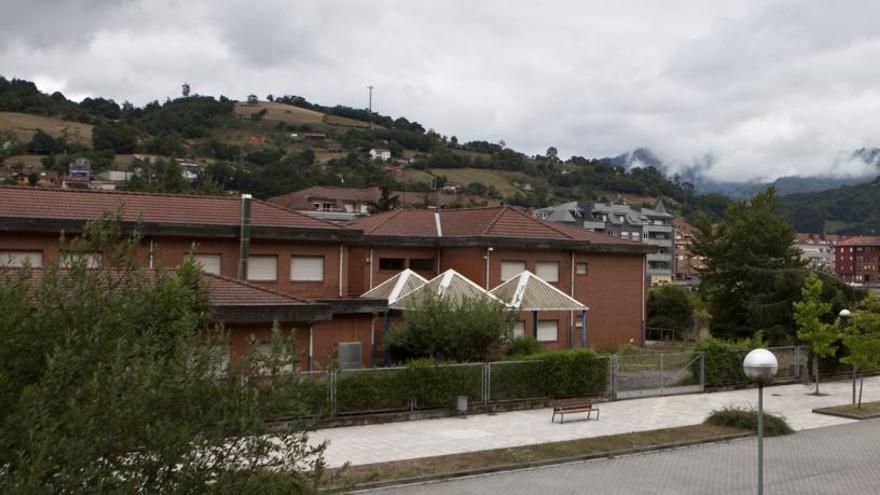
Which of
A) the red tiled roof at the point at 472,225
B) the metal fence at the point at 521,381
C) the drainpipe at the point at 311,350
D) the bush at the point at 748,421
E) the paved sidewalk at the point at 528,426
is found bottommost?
the paved sidewalk at the point at 528,426

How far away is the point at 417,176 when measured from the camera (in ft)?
540

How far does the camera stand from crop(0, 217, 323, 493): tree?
15.1ft

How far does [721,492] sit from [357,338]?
17139mm

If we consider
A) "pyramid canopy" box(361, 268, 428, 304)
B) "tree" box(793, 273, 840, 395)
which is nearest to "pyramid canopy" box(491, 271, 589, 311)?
"pyramid canopy" box(361, 268, 428, 304)

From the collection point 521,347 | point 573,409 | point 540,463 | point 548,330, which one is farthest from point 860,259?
point 540,463

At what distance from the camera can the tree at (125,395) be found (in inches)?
181

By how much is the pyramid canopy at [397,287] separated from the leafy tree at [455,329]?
6101 mm

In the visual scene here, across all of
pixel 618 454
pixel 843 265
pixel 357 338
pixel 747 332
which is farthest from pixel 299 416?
pixel 843 265

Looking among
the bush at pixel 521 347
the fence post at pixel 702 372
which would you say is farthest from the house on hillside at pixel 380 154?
the fence post at pixel 702 372

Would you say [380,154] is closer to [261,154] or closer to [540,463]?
[261,154]

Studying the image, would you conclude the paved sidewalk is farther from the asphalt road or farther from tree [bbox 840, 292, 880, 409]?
the asphalt road

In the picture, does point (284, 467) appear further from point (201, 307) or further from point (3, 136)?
point (3, 136)

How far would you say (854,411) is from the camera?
79.8 ft

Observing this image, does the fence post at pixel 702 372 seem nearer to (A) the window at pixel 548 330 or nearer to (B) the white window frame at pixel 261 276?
(A) the window at pixel 548 330
